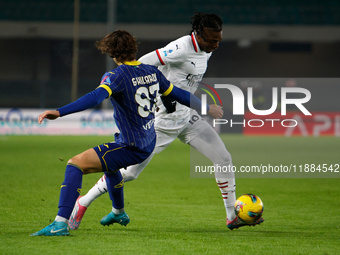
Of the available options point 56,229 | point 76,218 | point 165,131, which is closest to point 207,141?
point 165,131

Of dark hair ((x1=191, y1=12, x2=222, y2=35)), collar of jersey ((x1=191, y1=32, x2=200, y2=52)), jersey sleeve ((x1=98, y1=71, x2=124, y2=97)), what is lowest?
jersey sleeve ((x1=98, y1=71, x2=124, y2=97))

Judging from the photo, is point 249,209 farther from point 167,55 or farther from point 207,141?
point 167,55

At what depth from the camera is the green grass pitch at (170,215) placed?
5.02 m

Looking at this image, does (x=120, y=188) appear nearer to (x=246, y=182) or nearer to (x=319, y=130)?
(x=246, y=182)

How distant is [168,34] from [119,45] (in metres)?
27.0

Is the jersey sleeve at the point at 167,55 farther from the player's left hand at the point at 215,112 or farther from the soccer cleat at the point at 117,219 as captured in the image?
the soccer cleat at the point at 117,219

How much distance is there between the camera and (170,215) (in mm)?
7039

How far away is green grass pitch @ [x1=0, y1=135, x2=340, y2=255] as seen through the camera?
16.5 ft

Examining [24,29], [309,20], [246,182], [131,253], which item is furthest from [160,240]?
[309,20]

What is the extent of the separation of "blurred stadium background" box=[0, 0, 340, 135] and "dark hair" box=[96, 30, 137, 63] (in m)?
25.4


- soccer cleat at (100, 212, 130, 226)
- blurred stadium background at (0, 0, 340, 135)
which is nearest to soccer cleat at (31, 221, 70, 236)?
soccer cleat at (100, 212, 130, 226)

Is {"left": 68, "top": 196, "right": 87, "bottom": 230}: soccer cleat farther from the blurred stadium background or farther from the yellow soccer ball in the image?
the blurred stadium background

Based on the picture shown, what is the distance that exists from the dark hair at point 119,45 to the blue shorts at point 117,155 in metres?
0.78

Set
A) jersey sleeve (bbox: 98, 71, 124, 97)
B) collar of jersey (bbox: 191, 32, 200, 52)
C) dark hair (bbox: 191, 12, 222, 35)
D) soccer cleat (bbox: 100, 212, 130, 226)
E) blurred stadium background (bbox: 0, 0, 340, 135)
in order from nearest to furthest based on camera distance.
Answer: jersey sleeve (bbox: 98, 71, 124, 97), soccer cleat (bbox: 100, 212, 130, 226), dark hair (bbox: 191, 12, 222, 35), collar of jersey (bbox: 191, 32, 200, 52), blurred stadium background (bbox: 0, 0, 340, 135)
